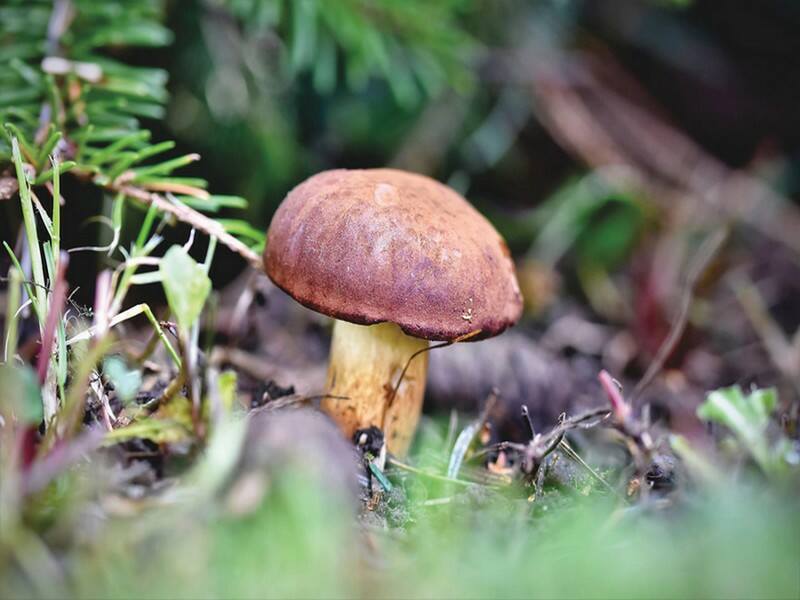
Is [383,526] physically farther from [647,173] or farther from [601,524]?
[647,173]

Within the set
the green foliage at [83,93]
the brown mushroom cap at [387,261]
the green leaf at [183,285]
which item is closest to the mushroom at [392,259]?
the brown mushroom cap at [387,261]

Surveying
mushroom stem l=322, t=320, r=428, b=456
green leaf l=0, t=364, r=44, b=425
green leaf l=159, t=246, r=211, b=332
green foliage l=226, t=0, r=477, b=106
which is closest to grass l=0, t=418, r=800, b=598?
green leaf l=0, t=364, r=44, b=425

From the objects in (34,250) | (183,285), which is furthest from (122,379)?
(34,250)

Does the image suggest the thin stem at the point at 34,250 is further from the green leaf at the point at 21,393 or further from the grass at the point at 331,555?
the grass at the point at 331,555

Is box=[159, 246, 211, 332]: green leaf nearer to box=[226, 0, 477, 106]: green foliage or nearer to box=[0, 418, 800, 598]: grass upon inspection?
box=[0, 418, 800, 598]: grass

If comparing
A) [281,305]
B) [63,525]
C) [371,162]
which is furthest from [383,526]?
[371,162]

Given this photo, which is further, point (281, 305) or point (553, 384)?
point (281, 305)

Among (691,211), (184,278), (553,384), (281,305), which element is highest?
(184,278)

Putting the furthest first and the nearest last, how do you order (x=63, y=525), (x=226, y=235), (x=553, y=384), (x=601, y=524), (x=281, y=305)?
(x=281, y=305), (x=553, y=384), (x=226, y=235), (x=601, y=524), (x=63, y=525)
